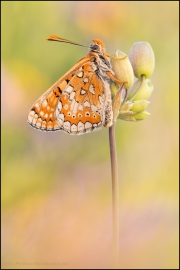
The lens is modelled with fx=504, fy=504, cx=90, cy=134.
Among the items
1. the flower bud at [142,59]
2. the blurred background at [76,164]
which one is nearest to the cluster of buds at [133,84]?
the flower bud at [142,59]

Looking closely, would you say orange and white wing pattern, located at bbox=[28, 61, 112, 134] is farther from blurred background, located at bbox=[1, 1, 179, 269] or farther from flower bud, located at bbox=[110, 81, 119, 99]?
blurred background, located at bbox=[1, 1, 179, 269]

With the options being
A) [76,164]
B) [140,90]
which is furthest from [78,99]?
[76,164]

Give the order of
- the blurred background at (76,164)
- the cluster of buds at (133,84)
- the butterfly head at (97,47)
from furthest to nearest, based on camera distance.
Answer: the blurred background at (76,164) < the butterfly head at (97,47) < the cluster of buds at (133,84)

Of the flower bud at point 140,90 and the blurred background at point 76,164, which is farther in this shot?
the blurred background at point 76,164

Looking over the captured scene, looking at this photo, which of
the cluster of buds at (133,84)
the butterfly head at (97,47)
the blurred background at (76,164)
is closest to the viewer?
the cluster of buds at (133,84)

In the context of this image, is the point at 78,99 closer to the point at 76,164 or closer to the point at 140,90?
the point at 140,90

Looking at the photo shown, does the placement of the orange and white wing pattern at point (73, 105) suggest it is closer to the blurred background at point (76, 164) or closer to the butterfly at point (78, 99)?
the butterfly at point (78, 99)

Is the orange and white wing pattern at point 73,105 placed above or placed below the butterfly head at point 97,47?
below

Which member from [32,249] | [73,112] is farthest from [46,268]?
[73,112]
